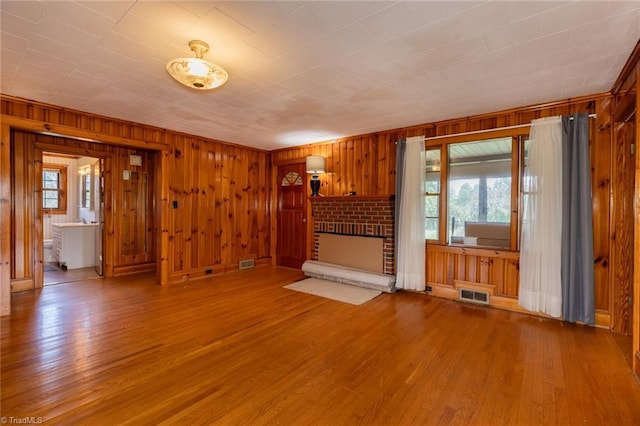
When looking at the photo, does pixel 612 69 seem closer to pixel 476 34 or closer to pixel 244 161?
pixel 476 34

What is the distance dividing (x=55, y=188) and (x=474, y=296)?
360 inches

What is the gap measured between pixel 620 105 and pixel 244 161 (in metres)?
5.39

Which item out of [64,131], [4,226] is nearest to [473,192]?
[64,131]

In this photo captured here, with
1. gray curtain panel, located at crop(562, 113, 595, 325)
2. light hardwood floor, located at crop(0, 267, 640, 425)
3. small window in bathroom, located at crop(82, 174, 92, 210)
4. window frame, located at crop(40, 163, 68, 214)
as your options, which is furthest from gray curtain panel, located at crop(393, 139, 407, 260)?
window frame, located at crop(40, 163, 68, 214)

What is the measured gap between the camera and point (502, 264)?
3748mm

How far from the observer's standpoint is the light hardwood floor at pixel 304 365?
5.92ft

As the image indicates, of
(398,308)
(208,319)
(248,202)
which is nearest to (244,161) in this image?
(248,202)

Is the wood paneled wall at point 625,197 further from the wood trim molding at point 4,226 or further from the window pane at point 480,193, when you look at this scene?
the wood trim molding at point 4,226

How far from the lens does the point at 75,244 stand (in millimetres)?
5590

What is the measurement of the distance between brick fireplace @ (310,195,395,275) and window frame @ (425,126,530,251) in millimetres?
748

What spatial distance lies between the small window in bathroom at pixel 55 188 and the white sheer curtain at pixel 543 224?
941 centimetres

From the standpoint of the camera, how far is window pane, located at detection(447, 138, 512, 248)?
379 centimetres

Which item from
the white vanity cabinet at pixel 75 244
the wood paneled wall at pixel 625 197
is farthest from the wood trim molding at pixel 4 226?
the wood paneled wall at pixel 625 197

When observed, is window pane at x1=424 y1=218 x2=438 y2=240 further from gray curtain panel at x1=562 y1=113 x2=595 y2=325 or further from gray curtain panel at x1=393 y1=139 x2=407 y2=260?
gray curtain panel at x1=562 y1=113 x2=595 y2=325
